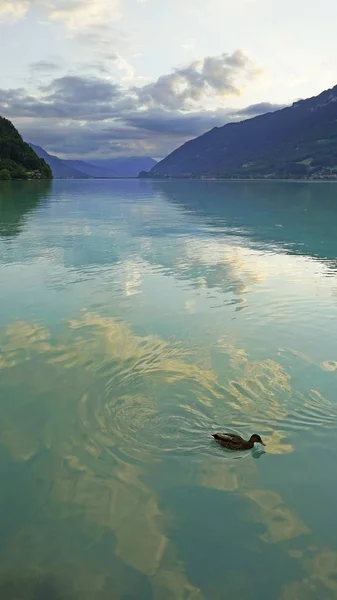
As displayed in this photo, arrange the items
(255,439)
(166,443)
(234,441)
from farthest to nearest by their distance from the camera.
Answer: (166,443) < (255,439) < (234,441)

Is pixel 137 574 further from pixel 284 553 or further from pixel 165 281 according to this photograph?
pixel 165 281

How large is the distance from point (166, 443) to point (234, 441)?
73.8 inches

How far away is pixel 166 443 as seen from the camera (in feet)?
39.8

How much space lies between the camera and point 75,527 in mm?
9539

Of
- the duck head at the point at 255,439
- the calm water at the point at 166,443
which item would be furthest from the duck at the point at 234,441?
the calm water at the point at 166,443

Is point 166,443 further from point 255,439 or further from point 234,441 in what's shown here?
point 255,439

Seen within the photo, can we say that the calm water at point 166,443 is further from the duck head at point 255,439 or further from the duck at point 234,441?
the duck head at point 255,439

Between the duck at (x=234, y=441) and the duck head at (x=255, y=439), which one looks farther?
the duck head at (x=255, y=439)

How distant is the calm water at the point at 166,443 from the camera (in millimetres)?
8617

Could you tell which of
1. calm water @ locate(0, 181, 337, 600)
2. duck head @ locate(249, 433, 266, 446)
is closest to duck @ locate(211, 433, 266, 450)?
duck head @ locate(249, 433, 266, 446)

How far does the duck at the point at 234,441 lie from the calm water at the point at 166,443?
26 cm

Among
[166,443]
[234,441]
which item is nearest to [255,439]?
[234,441]

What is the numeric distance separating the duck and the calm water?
10.4 inches

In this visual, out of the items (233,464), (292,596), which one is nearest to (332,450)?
(233,464)
